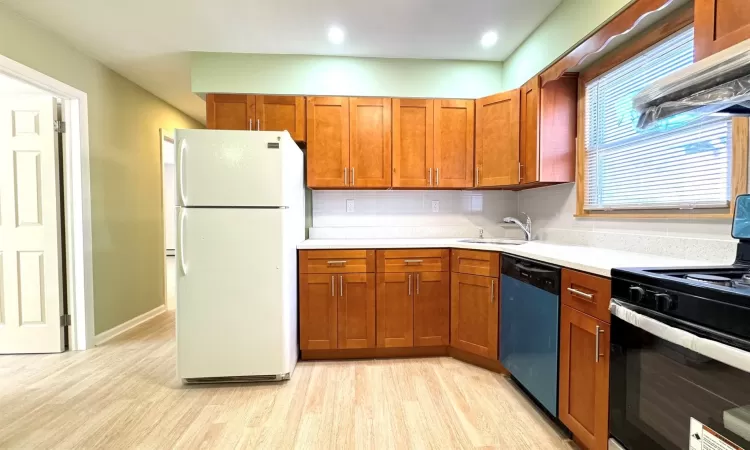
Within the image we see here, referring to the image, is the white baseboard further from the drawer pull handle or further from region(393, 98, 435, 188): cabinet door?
the drawer pull handle

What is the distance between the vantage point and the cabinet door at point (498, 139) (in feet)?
8.48

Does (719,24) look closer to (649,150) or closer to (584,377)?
(649,150)

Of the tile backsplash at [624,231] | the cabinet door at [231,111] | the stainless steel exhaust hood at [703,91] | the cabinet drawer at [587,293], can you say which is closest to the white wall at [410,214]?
the tile backsplash at [624,231]

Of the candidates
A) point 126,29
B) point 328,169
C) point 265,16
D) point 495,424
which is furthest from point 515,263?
point 126,29

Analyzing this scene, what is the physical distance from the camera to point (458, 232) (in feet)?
10.4

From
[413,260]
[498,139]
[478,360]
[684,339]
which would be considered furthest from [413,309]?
[684,339]

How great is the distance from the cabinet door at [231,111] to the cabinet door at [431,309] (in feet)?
6.15

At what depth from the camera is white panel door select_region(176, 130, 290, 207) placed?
2.08 m

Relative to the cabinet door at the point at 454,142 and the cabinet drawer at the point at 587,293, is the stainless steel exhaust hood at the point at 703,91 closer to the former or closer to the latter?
the cabinet drawer at the point at 587,293

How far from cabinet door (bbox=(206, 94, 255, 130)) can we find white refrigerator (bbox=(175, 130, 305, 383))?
74 centimetres

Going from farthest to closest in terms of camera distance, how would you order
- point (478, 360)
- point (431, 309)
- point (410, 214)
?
point (410, 214) < point (431, 309) < point (478, 360)

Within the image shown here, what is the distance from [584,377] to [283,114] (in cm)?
265

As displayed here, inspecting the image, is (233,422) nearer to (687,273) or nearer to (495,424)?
(495,424)

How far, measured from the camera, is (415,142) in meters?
2.86
